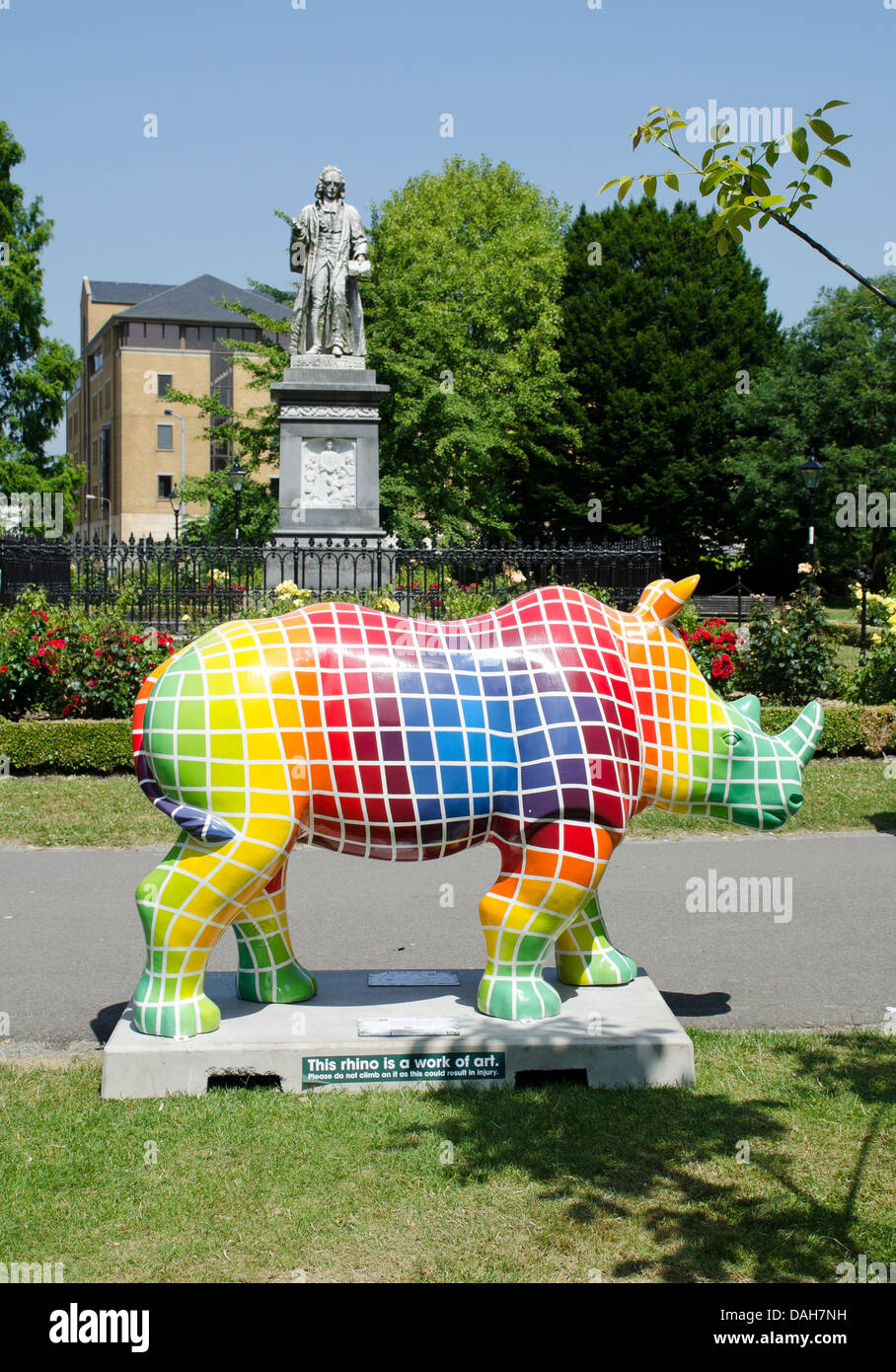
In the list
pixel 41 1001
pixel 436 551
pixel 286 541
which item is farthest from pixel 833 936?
pixel 286 541

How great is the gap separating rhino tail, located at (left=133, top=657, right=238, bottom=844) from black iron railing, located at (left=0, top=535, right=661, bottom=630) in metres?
10.5

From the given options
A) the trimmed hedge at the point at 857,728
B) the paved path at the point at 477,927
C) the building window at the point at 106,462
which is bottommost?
the paved path at the point at 477,927

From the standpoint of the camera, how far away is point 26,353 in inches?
1257

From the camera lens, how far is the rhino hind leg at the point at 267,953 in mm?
5051

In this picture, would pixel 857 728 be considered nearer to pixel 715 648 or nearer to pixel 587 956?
pixel 715 648

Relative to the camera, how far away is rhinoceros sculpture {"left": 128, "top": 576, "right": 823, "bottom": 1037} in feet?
14.9

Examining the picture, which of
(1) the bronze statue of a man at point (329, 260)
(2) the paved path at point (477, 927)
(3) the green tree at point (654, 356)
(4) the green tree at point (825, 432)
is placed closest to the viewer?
(2) the paved path at point (477, 927)

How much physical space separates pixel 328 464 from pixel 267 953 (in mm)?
14493

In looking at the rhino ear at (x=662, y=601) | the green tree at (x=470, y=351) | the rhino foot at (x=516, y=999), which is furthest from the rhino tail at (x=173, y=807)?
the green tree at (x=470, y=351)

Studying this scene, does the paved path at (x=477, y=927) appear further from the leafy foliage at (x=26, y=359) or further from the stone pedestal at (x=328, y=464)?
the leafy foliage at (x=26, y=359)

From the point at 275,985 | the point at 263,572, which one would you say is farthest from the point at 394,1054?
the point at 263,572

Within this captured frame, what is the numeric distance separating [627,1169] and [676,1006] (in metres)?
1.93

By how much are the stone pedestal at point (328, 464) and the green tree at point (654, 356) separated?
63.2ft

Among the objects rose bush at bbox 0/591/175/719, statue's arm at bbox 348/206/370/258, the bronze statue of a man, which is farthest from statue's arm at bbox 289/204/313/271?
rose bush at bbox 0/591/175/719
